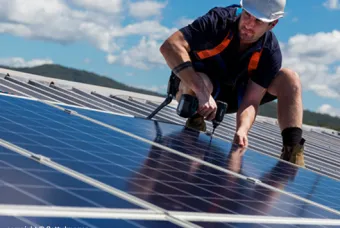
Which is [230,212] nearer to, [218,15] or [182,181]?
[182,181]

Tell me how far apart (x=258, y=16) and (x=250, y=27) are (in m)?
0.18

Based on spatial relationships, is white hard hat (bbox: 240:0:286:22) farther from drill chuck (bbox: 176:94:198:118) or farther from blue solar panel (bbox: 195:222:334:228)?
blue solar panel (bbox: 195:222:334:228)

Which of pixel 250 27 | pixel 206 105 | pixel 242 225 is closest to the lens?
pixel 242 225

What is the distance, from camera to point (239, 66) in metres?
8.55

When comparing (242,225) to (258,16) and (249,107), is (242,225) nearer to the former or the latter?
(258,16)

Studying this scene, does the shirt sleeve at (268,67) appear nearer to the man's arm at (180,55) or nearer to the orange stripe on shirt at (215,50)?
the orange stripe on shirt at (215,50)

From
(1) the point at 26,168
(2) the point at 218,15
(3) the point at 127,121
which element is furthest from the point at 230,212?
(2) the point at 218,15

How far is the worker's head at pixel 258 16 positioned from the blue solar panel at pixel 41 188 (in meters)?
4.33

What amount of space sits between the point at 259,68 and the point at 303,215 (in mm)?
3929

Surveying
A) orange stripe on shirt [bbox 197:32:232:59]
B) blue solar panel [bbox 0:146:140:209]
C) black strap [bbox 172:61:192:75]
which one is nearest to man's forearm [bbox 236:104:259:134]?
orange stripe on shirt [bbox 197:32:232:59]

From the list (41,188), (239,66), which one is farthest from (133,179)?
(239,66)

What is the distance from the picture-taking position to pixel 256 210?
4.64 metres

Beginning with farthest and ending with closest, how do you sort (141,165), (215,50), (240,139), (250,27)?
(240,139) < (215,50) < (250,27) < (141,165)

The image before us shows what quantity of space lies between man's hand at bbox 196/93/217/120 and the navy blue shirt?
2.52 ft
